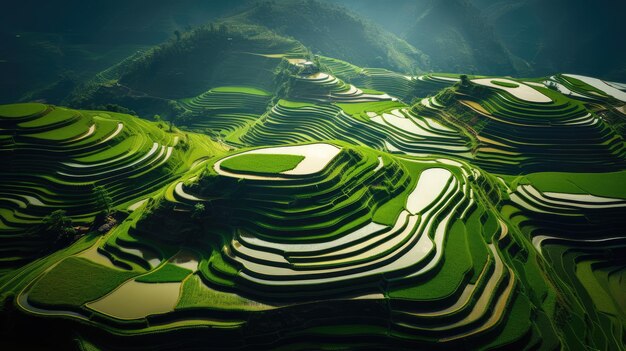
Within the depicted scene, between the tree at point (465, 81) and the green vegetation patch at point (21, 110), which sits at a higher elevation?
the tree at point (465, 81)

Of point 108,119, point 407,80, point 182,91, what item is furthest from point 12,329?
point 407,80

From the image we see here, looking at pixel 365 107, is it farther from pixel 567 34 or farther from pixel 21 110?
Answer: pixel 567 34

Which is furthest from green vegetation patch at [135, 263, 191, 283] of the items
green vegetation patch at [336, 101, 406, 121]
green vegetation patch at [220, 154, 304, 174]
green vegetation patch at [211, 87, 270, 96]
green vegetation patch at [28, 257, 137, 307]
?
green vegetation patch at [211, 87, 270, 96]

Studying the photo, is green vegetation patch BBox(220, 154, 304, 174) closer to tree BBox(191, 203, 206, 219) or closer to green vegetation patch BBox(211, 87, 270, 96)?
tree BBox(191, 203, 206, 219)

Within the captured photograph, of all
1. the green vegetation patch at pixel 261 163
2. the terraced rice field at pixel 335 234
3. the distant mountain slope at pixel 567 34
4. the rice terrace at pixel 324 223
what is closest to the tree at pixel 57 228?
the rice terrace at pixel 324 223

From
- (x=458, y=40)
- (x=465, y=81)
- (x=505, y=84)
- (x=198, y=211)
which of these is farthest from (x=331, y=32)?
(x=198, y=211)

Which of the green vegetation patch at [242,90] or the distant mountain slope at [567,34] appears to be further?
the distant mountain slope at [567,34]

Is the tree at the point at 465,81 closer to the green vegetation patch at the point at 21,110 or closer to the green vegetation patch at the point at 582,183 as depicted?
the green vegetation patch at the point at 582,183
